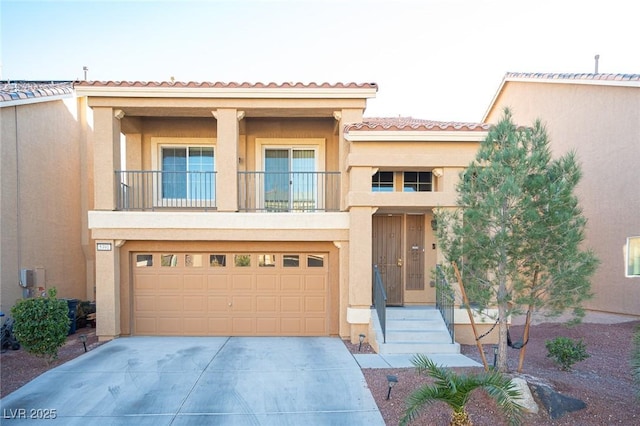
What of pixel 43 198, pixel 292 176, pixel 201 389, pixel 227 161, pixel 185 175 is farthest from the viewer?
pixel 185 175

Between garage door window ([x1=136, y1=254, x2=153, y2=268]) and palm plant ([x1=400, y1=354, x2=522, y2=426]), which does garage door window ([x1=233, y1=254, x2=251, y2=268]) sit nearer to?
garage door window ([x1=136, y1=254, x2=153, y2=268])

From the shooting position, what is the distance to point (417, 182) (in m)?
9.45

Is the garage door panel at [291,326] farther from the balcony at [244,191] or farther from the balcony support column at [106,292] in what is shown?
the balcony support column at [106,292]

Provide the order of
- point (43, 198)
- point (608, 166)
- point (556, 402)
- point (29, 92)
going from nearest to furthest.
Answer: point (556, 402)
point (29, 92)
point (608, 166)
point (43, 198)

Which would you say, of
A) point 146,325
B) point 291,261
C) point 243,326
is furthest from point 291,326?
point 146,325

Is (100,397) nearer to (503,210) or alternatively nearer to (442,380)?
(442,380)

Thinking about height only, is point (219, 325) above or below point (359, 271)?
below

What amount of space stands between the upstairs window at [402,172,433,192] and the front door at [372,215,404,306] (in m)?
0.88

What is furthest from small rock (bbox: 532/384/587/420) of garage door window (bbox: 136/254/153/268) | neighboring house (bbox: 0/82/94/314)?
neighboring house (bbox: 0/82/94/314)

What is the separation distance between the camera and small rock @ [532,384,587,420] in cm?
459

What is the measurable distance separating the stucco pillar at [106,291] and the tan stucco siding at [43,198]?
214cm

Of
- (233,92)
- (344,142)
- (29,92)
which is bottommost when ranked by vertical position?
(344,142)

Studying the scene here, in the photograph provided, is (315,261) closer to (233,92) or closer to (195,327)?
(195,327)

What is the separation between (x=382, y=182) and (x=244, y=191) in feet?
12.4
